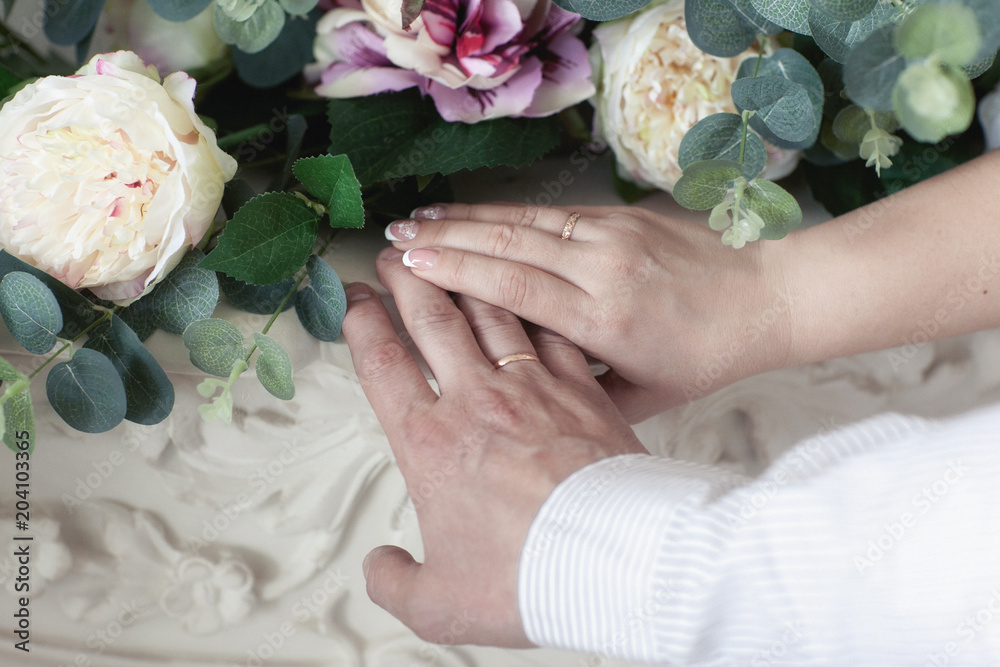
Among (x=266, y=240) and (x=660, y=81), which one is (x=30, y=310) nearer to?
(x=266, y=240)

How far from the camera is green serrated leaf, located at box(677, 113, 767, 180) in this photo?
573mm

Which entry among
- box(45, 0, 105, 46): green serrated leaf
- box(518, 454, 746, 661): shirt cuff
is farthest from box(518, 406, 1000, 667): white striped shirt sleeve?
box(45, 0, 105, 46): green serrated leaf

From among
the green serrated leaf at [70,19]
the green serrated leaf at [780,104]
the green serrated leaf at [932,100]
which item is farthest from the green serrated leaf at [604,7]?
the green serrated leaf at [70,19]

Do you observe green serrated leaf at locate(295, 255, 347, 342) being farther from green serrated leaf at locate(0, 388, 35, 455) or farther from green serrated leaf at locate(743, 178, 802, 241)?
green serrated leaf at locate(743, 178, 802, 241)

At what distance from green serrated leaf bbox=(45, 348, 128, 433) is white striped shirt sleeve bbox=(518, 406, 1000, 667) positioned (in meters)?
0.37

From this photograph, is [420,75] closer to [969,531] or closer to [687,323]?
[687,323]

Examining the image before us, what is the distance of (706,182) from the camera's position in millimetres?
533

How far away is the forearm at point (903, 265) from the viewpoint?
2.18ft

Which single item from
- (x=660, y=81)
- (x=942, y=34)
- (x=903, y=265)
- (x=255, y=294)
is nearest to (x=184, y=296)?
(x=255, y=294)

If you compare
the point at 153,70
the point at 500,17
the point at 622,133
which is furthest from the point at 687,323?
the point at 153,70

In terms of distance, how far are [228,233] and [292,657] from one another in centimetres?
44

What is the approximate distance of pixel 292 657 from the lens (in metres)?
0.68

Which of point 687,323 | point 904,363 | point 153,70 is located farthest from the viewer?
point 904,363

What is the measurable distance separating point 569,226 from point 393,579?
37cm
